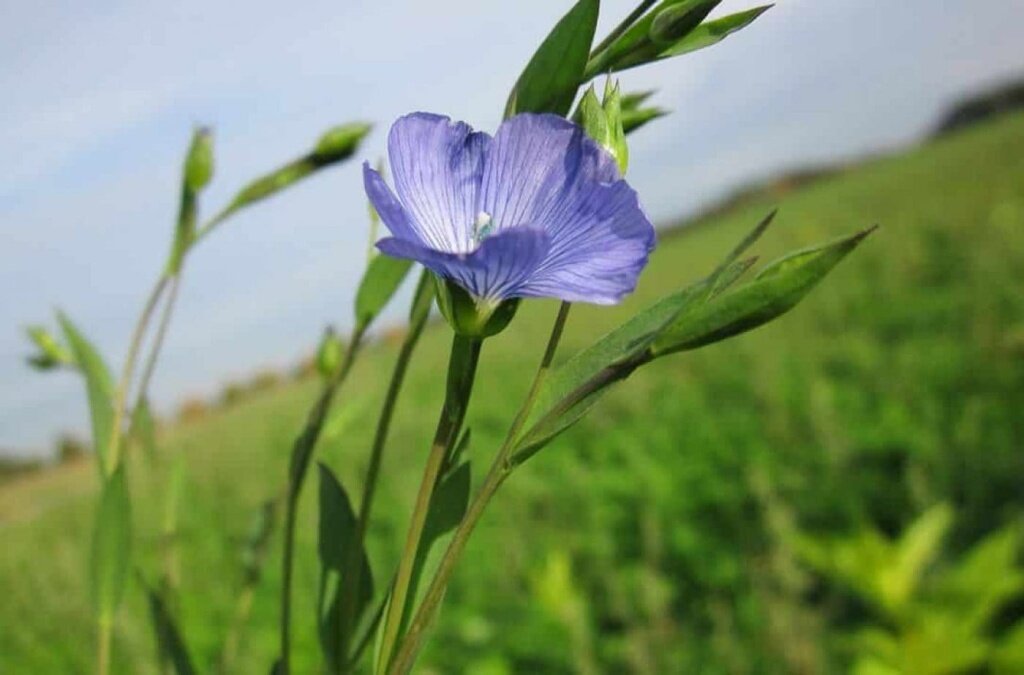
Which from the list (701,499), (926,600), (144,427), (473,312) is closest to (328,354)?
(144,427)

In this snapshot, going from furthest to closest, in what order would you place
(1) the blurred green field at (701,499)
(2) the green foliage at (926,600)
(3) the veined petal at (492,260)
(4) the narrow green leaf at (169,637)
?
(1) the blurred green field at (701,499) < (2) the green foliage at (926,600) < (4) the narrow green leaf at (169,637) < (3) the veined petal at (492,260)

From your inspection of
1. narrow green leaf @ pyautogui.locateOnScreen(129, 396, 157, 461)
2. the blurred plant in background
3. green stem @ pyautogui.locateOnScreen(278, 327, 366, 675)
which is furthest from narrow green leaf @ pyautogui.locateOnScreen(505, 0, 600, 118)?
narrow green leaf @ pyautogui.locateOnScreen(129, 396, 157, 461)

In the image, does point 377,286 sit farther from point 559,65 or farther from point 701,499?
point 701,499

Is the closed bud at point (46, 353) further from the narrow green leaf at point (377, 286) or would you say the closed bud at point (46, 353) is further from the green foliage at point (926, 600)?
the green foliage at point (926, 600)

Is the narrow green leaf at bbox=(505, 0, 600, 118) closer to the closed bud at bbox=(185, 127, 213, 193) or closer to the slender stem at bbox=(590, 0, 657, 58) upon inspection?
the slender stem at bbox=(590, 0, 657, 58)

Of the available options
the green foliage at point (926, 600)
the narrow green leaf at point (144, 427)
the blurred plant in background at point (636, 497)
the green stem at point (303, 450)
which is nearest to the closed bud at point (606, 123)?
the blurred plant in background at point (636, 497)

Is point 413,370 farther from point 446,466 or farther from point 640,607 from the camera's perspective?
point 446,466
